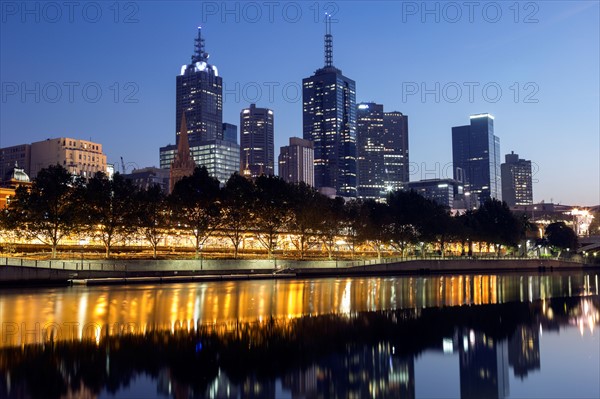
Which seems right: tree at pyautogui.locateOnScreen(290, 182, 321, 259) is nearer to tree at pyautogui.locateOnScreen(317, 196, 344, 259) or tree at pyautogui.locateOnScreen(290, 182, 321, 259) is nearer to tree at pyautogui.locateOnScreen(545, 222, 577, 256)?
tree at pyautogui.locateOnScreen(317, 196, 344, 259)

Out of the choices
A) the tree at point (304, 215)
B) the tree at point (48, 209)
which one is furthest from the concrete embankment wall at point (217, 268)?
the tree at point (48, 209)

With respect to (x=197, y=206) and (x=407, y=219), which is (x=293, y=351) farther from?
(x=407, y=219)

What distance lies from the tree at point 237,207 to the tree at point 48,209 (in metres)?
25.9

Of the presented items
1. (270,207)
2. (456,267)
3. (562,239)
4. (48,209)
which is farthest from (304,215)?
(562,239)

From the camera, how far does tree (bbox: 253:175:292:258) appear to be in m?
112

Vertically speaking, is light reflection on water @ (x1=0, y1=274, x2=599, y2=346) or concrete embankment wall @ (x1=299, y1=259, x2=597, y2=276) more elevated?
light reflection on water @ (x1=0, y1=274, x2=599, y2=346)

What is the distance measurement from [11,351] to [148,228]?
3129 inches

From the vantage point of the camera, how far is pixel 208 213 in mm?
105250

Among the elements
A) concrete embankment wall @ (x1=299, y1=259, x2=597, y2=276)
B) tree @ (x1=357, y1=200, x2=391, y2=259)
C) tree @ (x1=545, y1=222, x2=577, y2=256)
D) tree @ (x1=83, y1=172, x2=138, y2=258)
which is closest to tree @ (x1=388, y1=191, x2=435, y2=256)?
tree @ (x1=357, y1=200, x2=391, y2=259)

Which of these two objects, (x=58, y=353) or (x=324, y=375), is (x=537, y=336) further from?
(x=58, y=353)

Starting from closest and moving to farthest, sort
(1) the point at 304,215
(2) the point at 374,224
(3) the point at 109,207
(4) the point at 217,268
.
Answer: (3) the point at 109,207, (4) the point at 217,268, (1) the point at 304,215, (2) the point at 374,224

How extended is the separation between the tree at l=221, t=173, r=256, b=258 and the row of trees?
0.17 meters

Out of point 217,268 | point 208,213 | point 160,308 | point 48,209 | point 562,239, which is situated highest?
point 48,209

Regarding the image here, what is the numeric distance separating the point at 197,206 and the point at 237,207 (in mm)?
7016
